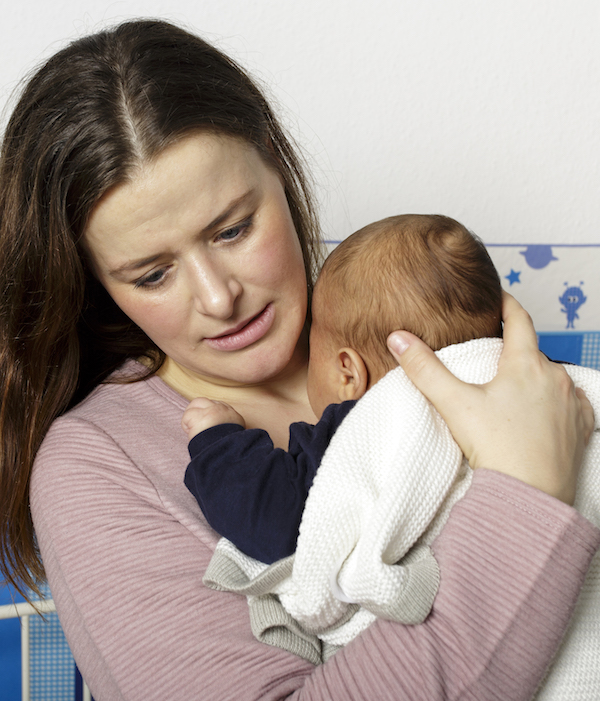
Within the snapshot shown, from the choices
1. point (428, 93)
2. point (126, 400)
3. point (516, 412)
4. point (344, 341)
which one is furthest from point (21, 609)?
point (428, 93)

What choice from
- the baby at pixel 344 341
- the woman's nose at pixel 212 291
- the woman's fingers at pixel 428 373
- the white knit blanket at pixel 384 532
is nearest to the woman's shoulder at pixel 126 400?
the baby at pixel 344 341

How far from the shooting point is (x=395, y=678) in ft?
2.43

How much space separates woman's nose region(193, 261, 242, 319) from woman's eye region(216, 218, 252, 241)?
53 millimetres

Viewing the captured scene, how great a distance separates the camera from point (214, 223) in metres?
0.99

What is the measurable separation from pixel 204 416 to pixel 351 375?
260 mm

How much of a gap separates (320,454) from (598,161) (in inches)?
A: 60.8

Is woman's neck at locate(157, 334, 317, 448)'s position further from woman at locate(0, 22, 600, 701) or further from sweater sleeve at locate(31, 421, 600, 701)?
sweater sleeve at locate(31, 421, 600, 701)

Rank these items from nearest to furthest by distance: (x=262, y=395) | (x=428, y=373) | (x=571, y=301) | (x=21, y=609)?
(x=428, y=373)
(x=262, y=395)
(x=21, y=609)
(x=571, y=301)

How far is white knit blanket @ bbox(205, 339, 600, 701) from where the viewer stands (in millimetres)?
783

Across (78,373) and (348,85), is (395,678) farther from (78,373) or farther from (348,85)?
(348,85)

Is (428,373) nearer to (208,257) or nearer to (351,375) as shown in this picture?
(351,375)

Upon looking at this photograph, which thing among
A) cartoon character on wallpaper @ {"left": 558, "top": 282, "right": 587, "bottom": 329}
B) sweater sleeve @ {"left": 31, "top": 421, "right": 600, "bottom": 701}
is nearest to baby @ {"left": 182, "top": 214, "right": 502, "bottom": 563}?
sweater sleeve @ {"left": 31, "top": 421, "right": 600, "bottom": 701}

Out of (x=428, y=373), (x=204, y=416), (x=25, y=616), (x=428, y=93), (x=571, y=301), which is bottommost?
(x=25, y=616)

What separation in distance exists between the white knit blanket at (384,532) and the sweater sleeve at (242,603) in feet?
0.14
